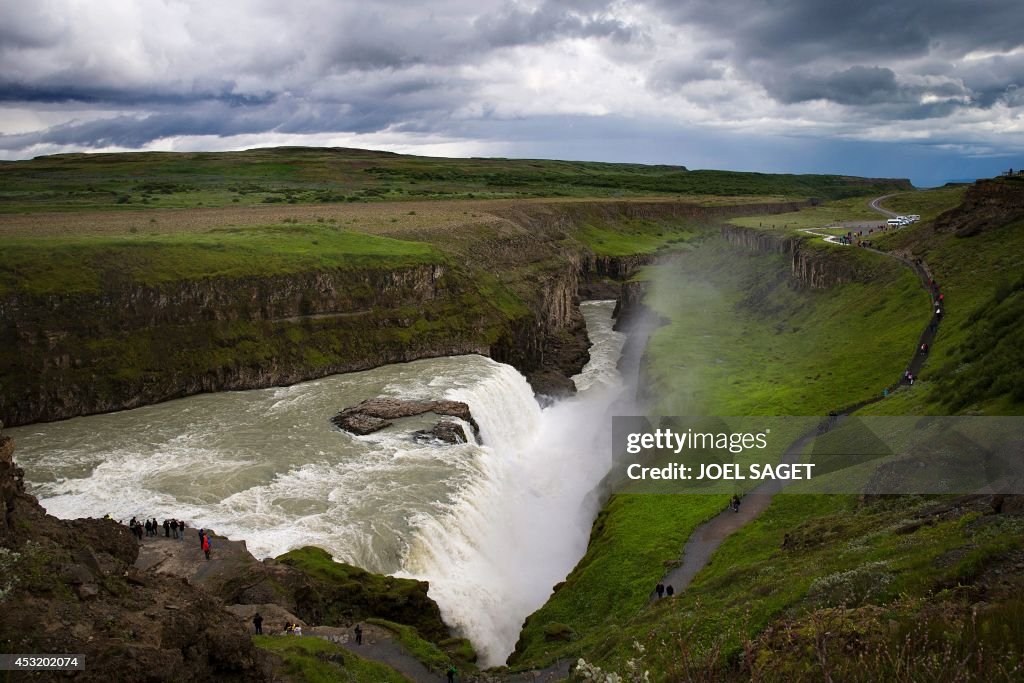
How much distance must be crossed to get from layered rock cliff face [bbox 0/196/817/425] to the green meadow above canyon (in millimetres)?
213

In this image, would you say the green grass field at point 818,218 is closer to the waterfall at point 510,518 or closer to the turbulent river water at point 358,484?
the waterfall at point 510,518

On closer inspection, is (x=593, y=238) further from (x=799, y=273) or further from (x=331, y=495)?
(x=331, y=495)

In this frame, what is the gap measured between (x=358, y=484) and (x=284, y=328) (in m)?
28.0

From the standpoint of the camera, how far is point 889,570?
19156mm

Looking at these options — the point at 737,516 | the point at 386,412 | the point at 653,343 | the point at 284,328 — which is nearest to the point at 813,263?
the point at 653,343

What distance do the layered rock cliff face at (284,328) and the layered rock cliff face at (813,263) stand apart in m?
2.10

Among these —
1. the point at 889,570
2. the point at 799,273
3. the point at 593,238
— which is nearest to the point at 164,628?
the point at 889,570

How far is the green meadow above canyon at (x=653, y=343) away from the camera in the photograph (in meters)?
17.0

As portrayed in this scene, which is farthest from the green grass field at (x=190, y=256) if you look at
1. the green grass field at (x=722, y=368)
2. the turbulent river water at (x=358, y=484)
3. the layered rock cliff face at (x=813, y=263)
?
the layered rock cliff face at (x=813, y=263)

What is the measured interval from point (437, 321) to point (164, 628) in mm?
60094

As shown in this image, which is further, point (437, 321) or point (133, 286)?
point (437, 321)

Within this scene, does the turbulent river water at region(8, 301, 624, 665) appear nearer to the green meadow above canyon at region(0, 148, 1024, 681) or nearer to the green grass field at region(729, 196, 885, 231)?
the green meadow above canyon at region(0, 148, 1024, 681)

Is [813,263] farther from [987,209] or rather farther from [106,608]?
[106,608]

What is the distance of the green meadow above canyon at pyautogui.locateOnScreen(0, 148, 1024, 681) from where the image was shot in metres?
17.0
